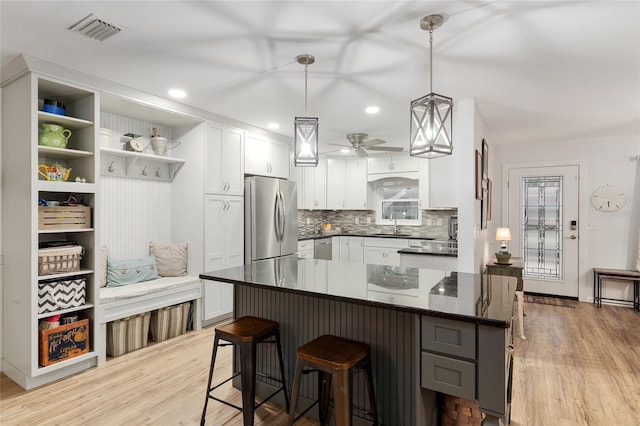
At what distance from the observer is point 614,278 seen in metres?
5.00

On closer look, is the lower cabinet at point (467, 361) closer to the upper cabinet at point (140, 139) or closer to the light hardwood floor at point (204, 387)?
the light hardwood floor at point (204, 387)

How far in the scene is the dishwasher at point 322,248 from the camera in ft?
20.0

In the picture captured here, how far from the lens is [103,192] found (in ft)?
11.8

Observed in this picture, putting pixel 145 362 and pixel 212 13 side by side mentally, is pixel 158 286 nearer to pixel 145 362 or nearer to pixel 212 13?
pixel 145 362

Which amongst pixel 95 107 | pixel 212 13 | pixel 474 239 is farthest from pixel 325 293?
pixel 95 107

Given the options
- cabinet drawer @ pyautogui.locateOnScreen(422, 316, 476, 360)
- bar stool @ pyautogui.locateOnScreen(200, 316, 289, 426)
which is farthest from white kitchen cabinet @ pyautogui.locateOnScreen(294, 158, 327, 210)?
cabinet drawer @ pyautogui.locateOnScreen(422, 316, 476, 360)

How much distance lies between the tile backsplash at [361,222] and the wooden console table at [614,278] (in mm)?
2131

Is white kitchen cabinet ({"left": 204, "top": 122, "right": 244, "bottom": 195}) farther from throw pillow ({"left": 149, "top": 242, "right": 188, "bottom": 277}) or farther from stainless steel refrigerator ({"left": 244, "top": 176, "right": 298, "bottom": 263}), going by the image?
throw pillow ({"left": 149, "top": 242, "right": 188, "bottom": 277})

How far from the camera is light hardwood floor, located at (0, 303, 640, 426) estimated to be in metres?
2.32

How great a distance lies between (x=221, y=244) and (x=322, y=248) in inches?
95.2

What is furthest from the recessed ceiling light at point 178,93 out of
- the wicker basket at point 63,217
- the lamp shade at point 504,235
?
the lamp shade at point 504,235

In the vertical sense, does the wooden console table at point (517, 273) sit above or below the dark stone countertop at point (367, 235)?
below

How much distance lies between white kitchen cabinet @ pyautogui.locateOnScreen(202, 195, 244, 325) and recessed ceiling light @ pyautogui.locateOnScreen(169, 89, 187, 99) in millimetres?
1106

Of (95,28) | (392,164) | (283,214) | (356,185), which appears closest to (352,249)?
(356,185)
